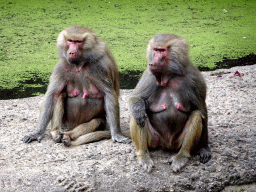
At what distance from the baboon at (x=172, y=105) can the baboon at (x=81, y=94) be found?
65cm

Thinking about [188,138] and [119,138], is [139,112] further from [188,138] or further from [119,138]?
[119,138]

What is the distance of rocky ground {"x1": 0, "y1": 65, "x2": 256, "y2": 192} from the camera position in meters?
3.87

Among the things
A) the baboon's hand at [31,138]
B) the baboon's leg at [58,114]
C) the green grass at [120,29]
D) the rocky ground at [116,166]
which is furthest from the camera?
the green grass at [120,29]

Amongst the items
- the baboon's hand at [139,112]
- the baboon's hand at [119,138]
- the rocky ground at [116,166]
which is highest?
the baboon's hand at [139,112]

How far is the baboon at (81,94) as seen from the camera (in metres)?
4.64

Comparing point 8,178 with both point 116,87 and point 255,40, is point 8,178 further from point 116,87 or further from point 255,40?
point 255,40

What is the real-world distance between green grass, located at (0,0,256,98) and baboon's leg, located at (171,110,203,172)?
3534mm

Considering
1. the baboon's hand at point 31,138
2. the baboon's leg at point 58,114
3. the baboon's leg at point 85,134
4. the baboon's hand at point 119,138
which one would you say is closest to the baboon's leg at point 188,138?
the baboon's hand at point 119,138

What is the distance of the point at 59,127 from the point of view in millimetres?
4891

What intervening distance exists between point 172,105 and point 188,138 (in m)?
0.37

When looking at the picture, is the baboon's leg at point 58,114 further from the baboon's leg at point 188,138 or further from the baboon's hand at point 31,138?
the baboon's leg at point 188,138

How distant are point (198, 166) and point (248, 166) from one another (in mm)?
549

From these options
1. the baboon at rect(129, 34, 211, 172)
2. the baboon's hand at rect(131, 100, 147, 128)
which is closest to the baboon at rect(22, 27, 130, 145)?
the baboon at rect(129, 34, 211, 172)

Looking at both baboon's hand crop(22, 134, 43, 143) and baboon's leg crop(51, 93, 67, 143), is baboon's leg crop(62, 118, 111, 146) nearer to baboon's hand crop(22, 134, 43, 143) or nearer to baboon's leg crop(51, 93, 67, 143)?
baboon's leg crop(51, 93, 67, 143)
